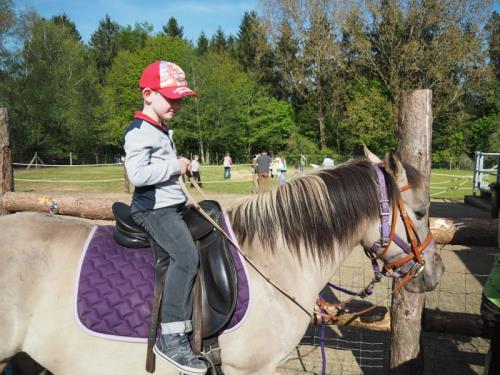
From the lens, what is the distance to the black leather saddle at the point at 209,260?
2191mm

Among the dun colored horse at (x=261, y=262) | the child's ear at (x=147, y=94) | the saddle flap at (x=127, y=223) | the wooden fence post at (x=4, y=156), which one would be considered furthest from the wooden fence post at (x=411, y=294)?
the wooden fence post at (x=4, y=156)

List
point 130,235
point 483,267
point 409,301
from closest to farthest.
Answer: point 130,235
point 409,301
point 483,267

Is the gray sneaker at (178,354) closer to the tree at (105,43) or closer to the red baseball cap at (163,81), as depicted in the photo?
the red baseball cap at (163,81)

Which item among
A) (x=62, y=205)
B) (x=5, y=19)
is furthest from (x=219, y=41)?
(x=62, y=205)

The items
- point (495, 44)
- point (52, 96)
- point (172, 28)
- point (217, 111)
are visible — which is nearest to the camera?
point (52, 96)

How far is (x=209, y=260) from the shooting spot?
2.28 metres

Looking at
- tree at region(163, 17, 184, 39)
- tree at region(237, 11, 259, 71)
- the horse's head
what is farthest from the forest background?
the horse's head

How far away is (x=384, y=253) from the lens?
254 cm

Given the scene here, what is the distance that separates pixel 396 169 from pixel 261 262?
1.12 m

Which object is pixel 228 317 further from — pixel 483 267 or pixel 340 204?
pixel 483 267

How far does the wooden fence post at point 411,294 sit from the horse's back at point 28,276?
2.74 m

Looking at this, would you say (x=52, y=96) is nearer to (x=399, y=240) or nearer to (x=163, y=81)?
(x=163, y=81)

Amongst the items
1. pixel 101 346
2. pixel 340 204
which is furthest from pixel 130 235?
pixel 340 204

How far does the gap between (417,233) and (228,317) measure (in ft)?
4.57
